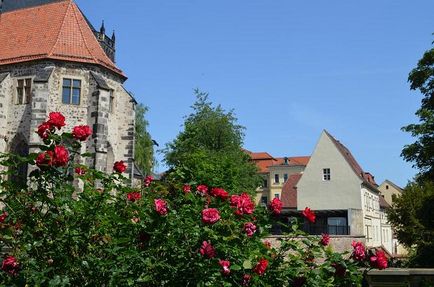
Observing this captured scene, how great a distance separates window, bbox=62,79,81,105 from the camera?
82.6 feet

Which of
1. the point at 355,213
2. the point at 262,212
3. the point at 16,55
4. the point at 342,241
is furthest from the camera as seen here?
the point at 355,213

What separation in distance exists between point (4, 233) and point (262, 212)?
7.94ft

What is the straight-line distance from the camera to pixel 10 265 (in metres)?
3.75

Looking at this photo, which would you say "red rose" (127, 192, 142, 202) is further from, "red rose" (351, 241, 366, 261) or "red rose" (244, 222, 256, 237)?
"red rose" (351, 241, 366, 261)

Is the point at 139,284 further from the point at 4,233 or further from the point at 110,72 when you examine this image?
the point at 110,72

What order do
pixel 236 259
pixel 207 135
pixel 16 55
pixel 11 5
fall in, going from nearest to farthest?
pixel 236 259
pixel 16 55
pixel 11 5
pixel 207 135

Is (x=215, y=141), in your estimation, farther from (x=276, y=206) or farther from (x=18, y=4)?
(x=276, y=206)

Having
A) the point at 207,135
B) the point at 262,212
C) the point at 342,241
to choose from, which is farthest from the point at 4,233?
the point at 207,135

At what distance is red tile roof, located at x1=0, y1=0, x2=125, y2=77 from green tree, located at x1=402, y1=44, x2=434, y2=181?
16.7 m

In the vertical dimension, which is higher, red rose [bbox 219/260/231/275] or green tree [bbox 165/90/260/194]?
green tree [bbox 165/90/260/194]

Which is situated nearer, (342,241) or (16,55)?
(342,241)

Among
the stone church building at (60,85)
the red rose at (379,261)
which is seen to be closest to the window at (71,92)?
the stone church building at (60,85)

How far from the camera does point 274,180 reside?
253 feet

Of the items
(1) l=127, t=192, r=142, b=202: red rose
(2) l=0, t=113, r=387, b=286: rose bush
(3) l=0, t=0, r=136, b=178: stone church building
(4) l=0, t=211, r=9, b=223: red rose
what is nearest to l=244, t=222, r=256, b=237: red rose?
(2) l=0, t=113, r=387, b=286: rose bush
